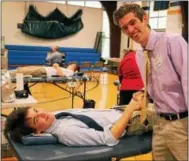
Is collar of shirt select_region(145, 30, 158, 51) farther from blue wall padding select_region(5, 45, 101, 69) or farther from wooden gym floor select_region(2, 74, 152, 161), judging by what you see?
blue wall padding select_region(5, 45, 101, 69)

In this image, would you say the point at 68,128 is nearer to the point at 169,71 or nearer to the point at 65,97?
the point at 169,71

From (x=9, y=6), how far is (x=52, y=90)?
403cm

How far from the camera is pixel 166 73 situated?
1.30 m

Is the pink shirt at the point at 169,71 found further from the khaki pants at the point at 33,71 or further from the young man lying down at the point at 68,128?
the khaki pants at the point at 33,71

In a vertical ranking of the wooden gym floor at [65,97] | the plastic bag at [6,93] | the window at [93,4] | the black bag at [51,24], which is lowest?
the wooden gym floor at [65,97]

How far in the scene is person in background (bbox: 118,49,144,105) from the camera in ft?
8.94

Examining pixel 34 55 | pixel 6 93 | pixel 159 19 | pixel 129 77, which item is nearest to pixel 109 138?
pixel 6 93

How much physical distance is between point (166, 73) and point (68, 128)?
76cm

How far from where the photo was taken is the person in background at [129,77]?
272 cm

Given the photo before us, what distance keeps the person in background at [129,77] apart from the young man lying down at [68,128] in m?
1.01

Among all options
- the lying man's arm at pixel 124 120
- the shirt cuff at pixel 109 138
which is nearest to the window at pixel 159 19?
the lying man's arm at pixel 124 120

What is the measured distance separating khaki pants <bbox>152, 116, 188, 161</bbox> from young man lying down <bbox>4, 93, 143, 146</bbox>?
29cm

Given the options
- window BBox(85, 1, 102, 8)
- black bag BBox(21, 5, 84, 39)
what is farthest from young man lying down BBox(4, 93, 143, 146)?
window BBox(85, 1, 102, 8)

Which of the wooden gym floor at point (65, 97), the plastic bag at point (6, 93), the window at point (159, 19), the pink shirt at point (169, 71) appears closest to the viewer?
the pink shirt at point (169, 71)
